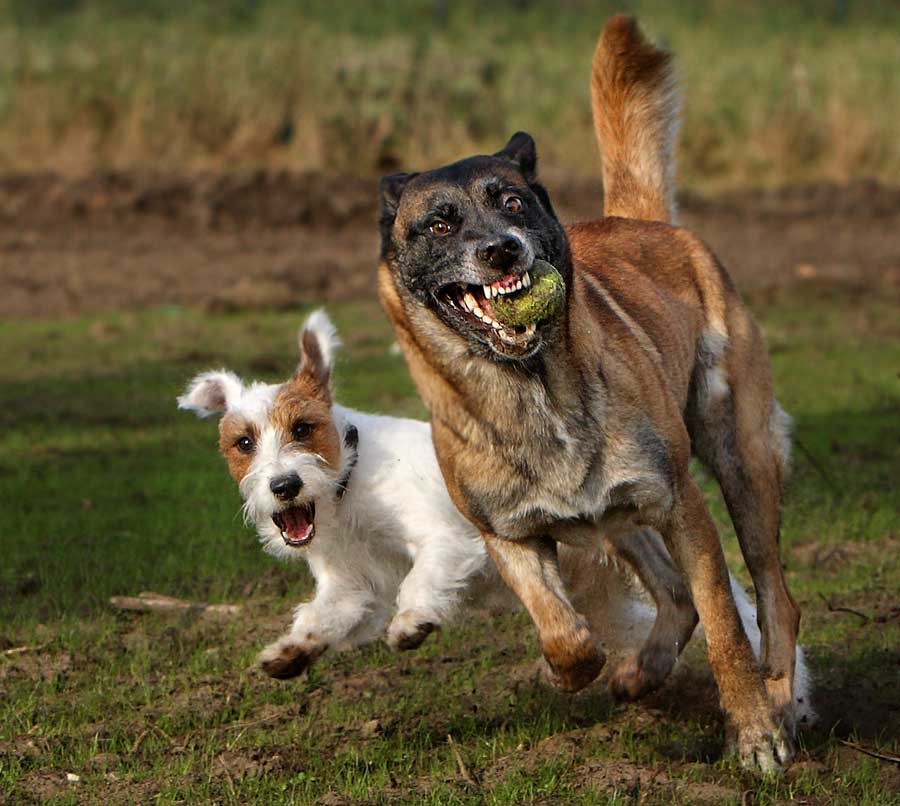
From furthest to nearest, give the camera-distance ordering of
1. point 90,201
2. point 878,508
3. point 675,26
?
point 675,26 < point 90,201 < point 878,508

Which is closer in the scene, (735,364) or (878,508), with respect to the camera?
(735,364)

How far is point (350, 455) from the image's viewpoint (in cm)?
639

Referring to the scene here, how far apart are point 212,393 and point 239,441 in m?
0.37

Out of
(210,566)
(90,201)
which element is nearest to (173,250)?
(90,201)

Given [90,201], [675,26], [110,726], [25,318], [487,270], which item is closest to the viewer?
[487,270]

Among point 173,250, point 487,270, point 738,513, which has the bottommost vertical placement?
point 173,250

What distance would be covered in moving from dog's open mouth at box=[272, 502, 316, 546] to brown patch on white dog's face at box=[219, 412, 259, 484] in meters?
0.23

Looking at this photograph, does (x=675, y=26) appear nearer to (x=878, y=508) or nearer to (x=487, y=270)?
(x=878, y=508)

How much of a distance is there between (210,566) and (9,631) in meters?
1.11

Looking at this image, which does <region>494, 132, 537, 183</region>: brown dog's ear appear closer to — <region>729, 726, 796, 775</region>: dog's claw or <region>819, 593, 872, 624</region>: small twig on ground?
<region>729, 726, 796, 775</region>: dog's claw

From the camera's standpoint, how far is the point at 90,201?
63.2 feet

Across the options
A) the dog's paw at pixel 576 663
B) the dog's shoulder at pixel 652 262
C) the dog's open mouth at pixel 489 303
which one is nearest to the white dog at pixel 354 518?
the dog's paw at pixel 576 663

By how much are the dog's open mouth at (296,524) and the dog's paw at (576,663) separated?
125cm

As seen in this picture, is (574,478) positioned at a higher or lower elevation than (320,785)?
higher
